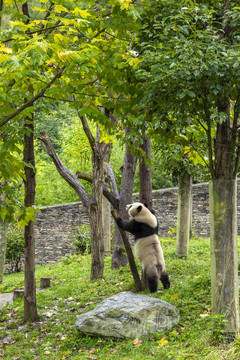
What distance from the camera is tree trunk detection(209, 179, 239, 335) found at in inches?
202

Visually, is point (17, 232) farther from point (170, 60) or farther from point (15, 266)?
point (170, 60)

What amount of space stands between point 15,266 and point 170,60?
14361 mm

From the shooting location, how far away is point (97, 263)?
9.82 m

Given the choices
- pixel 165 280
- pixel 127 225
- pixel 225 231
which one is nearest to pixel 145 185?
pixel 127 225

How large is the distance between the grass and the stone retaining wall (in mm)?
6717

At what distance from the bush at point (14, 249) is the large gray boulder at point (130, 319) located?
37.6 ft

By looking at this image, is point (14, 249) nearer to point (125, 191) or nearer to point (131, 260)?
point (125, 191)

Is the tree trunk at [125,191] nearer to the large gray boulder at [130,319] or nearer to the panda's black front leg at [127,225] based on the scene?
the panda's black front leg at [127,225]

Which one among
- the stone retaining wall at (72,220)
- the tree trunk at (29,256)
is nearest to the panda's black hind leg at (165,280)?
the tree trunk at (29,256)

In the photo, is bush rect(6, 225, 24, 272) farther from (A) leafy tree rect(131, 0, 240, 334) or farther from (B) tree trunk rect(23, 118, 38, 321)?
(A) leafy tree rect(131, 0, 240, 334)

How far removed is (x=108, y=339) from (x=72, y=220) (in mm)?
12381

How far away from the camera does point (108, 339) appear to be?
234 inches

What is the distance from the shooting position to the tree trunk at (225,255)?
5141 mm

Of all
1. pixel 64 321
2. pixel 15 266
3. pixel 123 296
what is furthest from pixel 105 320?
pixel 15 266
